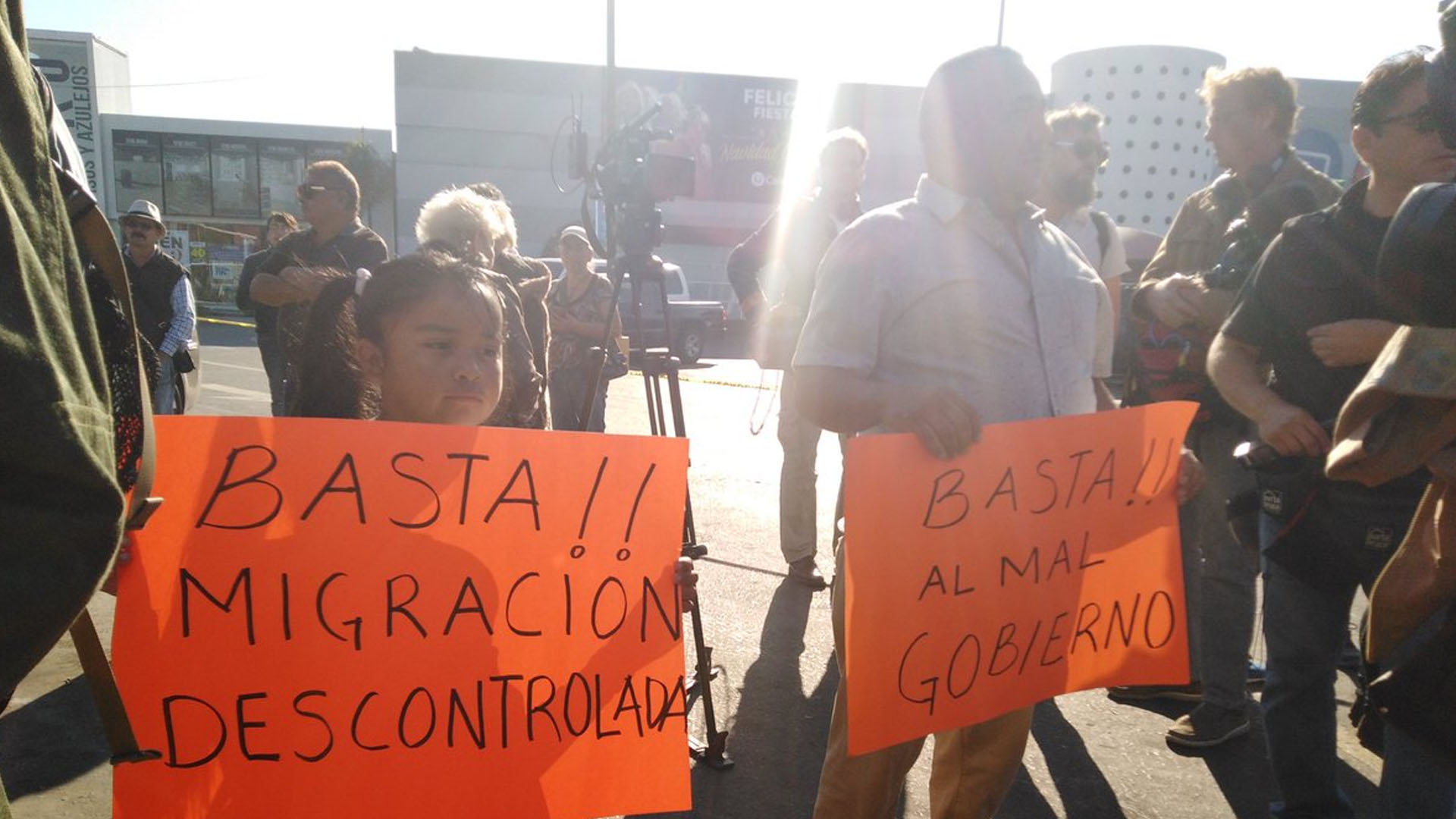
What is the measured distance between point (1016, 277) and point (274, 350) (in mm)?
4968

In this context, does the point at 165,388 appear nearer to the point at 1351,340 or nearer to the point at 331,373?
the point at 331,373

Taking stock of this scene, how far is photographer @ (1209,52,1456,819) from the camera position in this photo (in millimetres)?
2266

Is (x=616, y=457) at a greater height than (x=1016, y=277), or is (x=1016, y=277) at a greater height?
(x=1016, y=277)

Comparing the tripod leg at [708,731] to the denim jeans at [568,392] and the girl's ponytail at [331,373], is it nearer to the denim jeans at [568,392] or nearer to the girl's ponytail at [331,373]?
the girl's ponytail at [331,373]

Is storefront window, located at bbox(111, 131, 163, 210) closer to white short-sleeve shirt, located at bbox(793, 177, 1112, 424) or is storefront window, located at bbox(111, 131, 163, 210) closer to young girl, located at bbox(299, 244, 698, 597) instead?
young girl, located at bbox(299, 244, 698, 597)

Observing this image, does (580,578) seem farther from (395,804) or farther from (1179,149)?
(1179,149)

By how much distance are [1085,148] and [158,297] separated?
5378 millimetres

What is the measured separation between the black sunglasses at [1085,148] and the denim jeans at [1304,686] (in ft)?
6.13

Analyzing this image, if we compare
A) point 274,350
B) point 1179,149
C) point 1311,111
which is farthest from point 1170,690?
point 1311,111

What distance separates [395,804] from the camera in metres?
1.66

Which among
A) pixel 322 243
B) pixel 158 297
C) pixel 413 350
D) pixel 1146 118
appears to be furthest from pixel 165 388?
pixel 1146 118

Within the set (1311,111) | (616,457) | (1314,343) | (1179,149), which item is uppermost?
(1311,111)

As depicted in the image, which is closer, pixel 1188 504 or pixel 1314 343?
pixel 1314 343

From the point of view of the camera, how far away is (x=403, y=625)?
5.52 ft
